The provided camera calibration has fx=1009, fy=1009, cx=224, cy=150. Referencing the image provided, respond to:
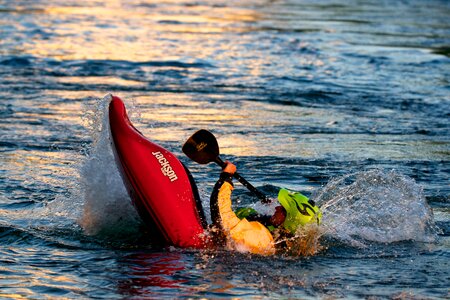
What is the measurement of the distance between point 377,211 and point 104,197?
260cm

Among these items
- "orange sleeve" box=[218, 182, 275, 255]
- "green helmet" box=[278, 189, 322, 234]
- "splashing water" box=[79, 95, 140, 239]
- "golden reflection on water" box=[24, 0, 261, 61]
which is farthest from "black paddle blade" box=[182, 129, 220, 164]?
"golden reflection on water" box=[24, 0, 261, 61]

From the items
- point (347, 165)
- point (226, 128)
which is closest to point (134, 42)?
point (226, 128)

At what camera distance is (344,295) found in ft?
22.9

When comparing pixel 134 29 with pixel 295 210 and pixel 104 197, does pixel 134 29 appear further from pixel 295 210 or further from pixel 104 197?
pixel 295 210

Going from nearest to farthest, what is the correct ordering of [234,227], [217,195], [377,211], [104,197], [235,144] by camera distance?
1. [217,195]
2. [234,227]
3. [104,197]
4. [377,211]
5. [235,144]

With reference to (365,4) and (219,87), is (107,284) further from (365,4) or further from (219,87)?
(365,4)

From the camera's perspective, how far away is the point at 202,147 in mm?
7652

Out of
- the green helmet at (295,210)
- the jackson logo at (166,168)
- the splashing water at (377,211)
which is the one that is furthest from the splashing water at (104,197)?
the splashing water at (377,211)

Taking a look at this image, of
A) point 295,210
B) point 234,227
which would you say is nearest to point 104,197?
point 234,227

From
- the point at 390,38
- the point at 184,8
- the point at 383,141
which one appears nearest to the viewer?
the point at 383,141

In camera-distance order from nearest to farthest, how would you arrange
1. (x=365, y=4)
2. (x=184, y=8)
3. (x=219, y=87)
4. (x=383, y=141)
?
1. (x=383, y=141)
2. (x=219, y=87)
3. (x=184, y=8)
4. (x=365, y=4)

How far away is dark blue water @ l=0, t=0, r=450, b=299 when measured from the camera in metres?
7.43

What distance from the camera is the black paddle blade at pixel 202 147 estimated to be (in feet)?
25.1

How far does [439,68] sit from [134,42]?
7.15 m
